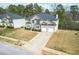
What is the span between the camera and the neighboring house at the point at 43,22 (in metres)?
1.37

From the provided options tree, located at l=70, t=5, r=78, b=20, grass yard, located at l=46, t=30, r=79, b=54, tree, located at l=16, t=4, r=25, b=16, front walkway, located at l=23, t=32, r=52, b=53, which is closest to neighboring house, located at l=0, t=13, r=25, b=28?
tree, located at l=16, t=4, r=25, b=16

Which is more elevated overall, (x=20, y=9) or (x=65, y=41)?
(x=20, y=9)

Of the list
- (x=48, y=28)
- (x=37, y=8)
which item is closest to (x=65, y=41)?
(x=48, y=28)

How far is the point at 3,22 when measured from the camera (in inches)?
54.5

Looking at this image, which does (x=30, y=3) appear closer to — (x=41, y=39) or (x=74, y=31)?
(x=41, y=39)

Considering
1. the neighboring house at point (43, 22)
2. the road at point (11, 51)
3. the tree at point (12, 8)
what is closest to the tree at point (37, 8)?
the neighboring house at point (43, 22)

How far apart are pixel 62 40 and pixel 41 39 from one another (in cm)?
15

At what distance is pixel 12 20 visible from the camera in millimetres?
1388

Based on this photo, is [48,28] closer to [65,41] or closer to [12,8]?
[65,41]

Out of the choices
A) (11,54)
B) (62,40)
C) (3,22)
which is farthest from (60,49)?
(3,22)

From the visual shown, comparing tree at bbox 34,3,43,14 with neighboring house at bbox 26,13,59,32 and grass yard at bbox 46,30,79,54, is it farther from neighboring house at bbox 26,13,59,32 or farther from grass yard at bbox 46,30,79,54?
grass yard at bbox 46,30,79,54

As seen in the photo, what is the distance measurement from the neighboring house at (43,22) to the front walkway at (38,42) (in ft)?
0.12

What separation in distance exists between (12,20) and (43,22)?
0.23 metres
